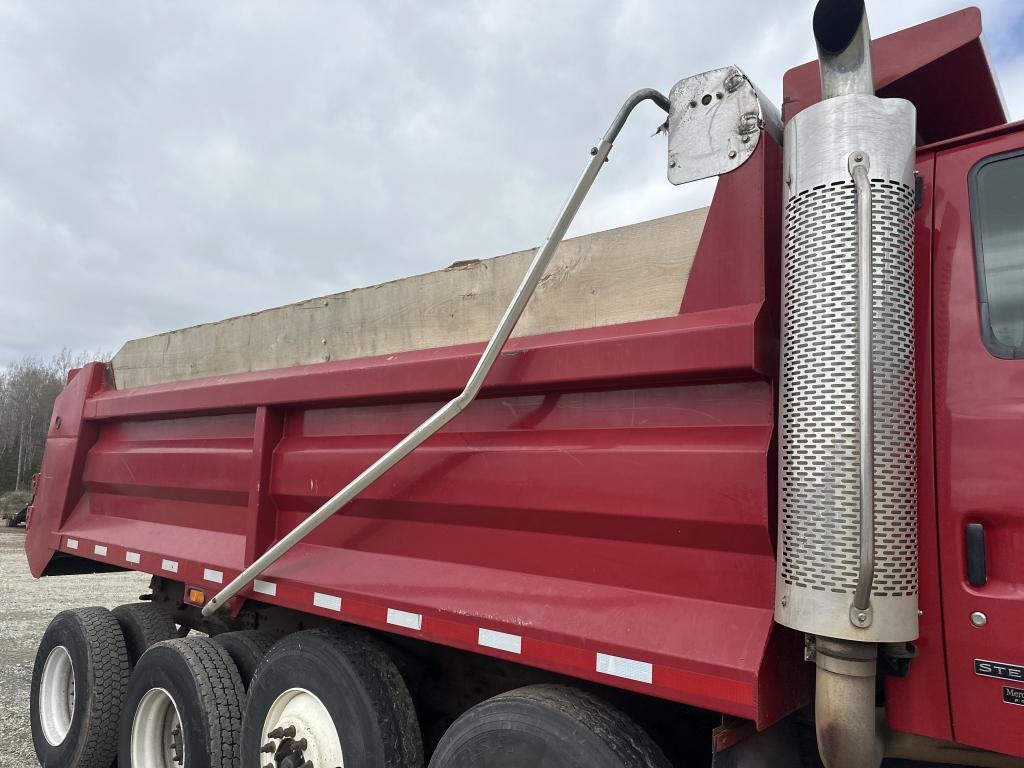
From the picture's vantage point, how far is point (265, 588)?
2963 millimetres

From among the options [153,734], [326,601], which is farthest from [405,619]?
[153,734]

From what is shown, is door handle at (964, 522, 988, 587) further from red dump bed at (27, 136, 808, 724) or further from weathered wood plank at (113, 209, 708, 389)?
weathered wood plank at (113, 209, 708, 389)

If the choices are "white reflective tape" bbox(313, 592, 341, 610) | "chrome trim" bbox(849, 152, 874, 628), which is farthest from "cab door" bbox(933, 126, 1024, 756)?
"white reflective tape" bbox(313, 592, 341, 610)

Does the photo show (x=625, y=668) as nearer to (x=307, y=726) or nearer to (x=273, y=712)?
(x=307, y=726)

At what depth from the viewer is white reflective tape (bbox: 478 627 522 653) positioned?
2.08 m

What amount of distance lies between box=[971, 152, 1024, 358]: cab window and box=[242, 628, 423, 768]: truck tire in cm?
208

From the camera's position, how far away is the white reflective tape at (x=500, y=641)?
208 centimetres

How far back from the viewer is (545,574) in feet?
7.11

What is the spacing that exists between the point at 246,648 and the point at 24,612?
23.0 ft

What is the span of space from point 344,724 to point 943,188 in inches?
94.4

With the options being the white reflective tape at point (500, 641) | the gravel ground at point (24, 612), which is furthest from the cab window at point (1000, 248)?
the gravel ground at point (24, 612)

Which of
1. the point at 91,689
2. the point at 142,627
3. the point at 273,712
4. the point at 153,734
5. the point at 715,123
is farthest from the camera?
the point at 142,627

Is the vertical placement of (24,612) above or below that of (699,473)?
below

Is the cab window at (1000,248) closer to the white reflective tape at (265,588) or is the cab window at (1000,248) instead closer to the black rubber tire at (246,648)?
the white reflective tape at (265,588)
